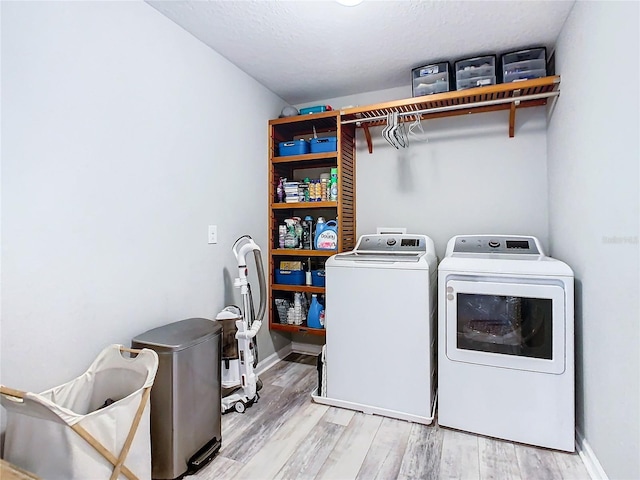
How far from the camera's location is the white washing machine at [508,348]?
1766 millimetres

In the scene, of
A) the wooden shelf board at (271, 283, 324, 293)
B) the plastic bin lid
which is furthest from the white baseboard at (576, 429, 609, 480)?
the plastic bin lid

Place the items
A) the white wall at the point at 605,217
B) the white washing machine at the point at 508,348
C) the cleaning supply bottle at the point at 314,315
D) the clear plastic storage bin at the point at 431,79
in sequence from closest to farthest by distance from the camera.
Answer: the white wall at the point at 605,217 → the white washing machine at the point at 508,348 → the clear plastic storage bin at the point at 431,79 → the cleaning supply bottle at the point at 314,315

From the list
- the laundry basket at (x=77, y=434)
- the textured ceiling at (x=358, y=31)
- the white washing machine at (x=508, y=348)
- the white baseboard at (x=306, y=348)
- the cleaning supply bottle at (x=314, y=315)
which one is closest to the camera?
the laundry basket at (x=77, y=434)

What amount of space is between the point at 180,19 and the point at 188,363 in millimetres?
1905

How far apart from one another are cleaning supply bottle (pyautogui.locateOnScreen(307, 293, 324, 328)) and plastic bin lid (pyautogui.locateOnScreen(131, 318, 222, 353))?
3.57 feet

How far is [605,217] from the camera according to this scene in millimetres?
1471

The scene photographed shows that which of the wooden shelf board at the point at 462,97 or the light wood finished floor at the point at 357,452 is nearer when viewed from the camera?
the light wood finished floor at the point at 357,452

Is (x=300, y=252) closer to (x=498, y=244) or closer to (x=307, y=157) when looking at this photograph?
(x=307, y=157)

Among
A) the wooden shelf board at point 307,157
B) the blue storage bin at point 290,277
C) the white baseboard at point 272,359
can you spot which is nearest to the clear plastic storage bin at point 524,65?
the wooden shelf board at point 307,157

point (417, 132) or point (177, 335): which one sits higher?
point (417, 132)

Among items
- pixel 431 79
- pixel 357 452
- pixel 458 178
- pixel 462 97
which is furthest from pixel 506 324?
pixel 431 79

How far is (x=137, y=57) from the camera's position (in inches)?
70.4

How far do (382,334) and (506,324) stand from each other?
701 mm

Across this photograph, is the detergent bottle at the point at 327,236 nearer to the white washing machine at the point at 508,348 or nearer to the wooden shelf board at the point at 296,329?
the wooden shelf board at the point at 296,329
